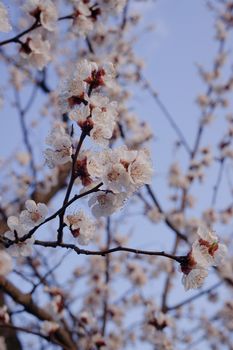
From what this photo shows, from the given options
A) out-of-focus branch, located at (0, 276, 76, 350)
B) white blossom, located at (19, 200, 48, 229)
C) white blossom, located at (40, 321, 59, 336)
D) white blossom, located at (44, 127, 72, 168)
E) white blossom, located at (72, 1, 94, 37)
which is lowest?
white blossom, located at (19, 200, 48, 229)

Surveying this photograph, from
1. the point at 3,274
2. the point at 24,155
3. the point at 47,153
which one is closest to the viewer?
the point at 47,153

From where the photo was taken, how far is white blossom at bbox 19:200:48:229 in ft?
5.72

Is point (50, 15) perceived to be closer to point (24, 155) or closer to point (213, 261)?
point (213, 261)

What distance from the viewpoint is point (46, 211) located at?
1.75 meters

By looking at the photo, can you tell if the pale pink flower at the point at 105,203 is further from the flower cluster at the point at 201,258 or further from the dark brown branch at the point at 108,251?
the flower cluster at the point at 201,258

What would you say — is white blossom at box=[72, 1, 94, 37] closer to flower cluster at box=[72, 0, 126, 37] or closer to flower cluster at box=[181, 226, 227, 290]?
flower cluster at box=[72, 0, 126, 37]

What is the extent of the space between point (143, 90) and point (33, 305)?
4819 mm

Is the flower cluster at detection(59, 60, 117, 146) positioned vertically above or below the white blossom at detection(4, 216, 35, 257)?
above

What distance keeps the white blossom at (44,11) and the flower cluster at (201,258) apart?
162 centimetres

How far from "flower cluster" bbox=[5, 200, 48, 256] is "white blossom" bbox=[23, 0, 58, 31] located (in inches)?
50.9

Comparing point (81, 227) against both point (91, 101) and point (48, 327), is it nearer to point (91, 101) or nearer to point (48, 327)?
point (91, 101)

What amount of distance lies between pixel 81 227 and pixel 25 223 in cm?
23

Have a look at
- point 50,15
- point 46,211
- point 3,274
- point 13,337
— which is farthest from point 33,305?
point 50,15

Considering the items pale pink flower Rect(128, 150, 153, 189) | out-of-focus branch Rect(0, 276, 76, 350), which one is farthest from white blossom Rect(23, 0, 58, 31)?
out-of-focus branch Rect(0, 276, 76, 350)
